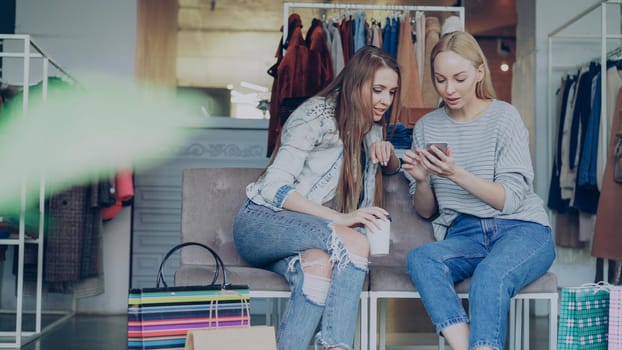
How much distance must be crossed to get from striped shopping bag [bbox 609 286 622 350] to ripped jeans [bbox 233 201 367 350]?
0.62m

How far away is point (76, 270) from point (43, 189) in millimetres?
496

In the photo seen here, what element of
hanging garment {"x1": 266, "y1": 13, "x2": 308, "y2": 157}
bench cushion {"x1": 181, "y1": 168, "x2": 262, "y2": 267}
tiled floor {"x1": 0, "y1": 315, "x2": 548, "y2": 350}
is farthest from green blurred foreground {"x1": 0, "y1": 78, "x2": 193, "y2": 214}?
bench cushion {"x1": 181, "y1": 168, "x2": 262, "y2": 267}

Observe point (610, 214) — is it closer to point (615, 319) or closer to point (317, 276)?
point (615, 319)

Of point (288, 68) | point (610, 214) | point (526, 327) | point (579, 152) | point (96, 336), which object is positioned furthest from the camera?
point (579, 152)

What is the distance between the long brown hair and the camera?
96.2 inches

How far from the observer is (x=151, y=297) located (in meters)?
1.99

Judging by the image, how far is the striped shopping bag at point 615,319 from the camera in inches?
76.8

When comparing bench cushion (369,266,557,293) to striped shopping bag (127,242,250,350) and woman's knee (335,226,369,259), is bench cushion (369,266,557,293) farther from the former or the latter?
striped shopping bag (127,242,250,350)

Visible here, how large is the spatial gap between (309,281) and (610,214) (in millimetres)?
2225

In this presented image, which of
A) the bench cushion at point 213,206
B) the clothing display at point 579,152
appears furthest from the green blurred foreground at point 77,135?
the clothing display at point 579,152

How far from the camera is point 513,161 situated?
7.70ft

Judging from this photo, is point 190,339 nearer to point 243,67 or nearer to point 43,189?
point 43,189

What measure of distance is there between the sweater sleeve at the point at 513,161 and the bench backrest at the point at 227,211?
0.51 m

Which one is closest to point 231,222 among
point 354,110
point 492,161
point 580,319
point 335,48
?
point 354,110
